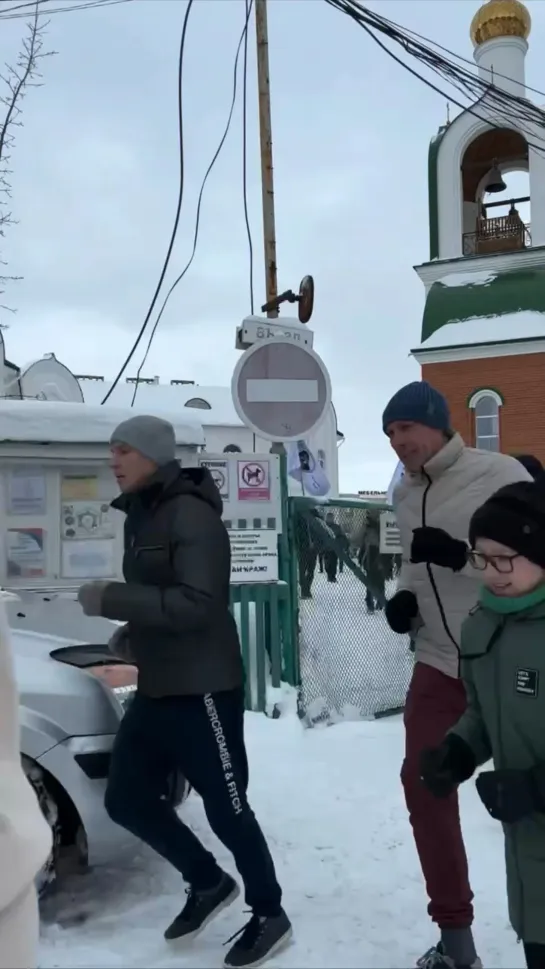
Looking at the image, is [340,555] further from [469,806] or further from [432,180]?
A: [432,180]

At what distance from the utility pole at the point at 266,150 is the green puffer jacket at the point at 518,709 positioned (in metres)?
5.26

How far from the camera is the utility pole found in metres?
7.78

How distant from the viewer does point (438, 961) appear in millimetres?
2889

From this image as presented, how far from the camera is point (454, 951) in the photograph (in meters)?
2.89

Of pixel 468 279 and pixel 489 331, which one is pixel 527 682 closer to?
pixel 489 331

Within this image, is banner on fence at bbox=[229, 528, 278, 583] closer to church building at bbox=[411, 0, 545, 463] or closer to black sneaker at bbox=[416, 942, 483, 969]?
black sneaker at bbox=[416, 942, 483, 969]

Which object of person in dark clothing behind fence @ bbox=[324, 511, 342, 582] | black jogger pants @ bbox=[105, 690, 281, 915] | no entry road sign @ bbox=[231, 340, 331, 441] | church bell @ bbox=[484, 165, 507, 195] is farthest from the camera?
church bell @ bbox=[484, 165, 507, 195]

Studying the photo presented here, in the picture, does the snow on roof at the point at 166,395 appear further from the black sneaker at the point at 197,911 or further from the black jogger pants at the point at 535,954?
the black jogger pants at the point at 535,954

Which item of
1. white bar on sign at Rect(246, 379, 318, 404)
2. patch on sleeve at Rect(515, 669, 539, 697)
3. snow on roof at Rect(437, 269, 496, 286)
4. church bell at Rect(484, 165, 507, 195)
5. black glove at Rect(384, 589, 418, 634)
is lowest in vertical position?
patch on sleeve at Rect(515, 669, 539, 697)

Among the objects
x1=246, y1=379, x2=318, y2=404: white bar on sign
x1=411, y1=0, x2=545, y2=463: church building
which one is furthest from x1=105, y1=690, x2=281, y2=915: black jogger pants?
x1=411, y1=0, x2=545, y2=463: church building

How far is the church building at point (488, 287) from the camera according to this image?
863 inches

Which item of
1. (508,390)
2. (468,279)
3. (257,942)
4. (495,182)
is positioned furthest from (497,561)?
(495,182)

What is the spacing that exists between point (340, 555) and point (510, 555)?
404 cm

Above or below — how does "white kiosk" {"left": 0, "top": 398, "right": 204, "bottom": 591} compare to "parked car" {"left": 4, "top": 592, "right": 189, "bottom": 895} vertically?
above
